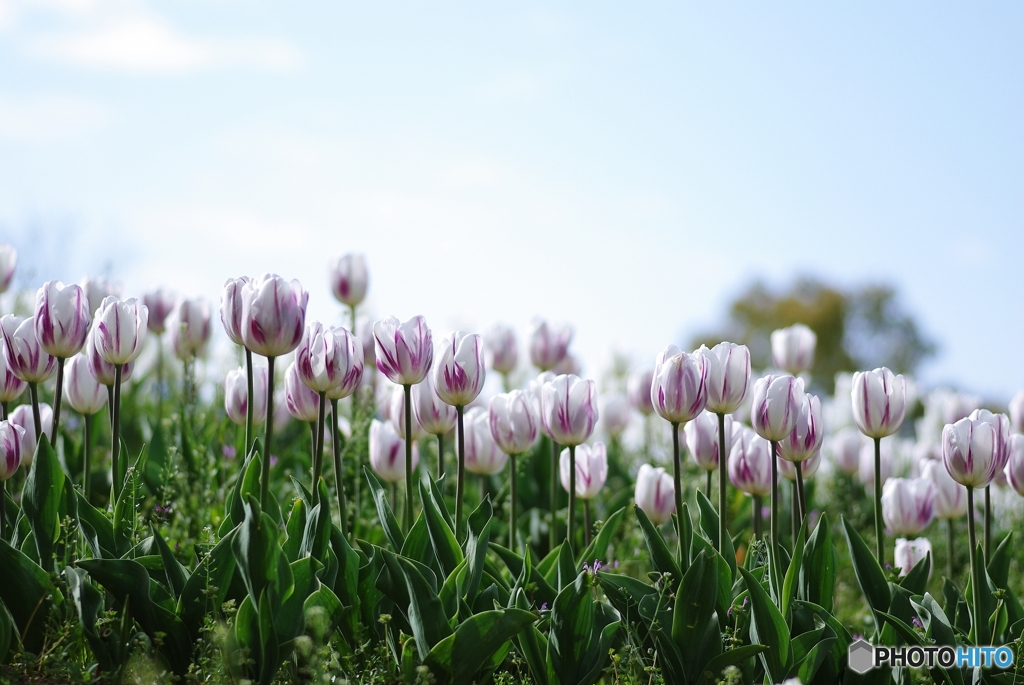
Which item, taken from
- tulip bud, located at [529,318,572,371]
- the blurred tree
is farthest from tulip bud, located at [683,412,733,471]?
the blurred tree

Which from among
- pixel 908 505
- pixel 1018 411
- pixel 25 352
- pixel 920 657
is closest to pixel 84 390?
pixel 25 352

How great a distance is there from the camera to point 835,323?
3291 centimetres

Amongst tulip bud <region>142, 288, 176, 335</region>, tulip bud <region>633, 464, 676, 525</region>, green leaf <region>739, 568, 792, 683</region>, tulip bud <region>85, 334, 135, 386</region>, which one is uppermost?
tulip bud <region>142, 288, 176, 335</region>

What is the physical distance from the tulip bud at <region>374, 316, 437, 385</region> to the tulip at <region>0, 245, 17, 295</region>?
2608mm

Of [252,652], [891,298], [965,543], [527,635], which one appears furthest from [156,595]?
[891,298]

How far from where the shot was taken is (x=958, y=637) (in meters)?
2.96

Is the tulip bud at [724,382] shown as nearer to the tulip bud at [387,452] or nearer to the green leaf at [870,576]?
the green leaf at [870,576]

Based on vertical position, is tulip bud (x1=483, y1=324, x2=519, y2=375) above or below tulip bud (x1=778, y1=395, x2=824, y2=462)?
above

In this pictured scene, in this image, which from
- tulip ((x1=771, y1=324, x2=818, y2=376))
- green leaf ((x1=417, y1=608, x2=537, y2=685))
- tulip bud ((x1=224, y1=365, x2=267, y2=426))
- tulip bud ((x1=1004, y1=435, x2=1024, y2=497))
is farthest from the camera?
tulip ((x1=771, y1=324, x2=818, y2=376))

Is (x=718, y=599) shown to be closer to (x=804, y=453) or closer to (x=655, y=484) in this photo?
(x=804, y=453)

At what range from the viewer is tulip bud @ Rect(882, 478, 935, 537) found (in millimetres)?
3936

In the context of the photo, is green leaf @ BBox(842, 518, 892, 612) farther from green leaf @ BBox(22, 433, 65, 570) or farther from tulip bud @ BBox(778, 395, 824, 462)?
green leaf @ BBox(22, 433, 65, 570)

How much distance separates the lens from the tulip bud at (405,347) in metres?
2.87

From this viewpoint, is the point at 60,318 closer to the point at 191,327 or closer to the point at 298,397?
the point at 298,397
